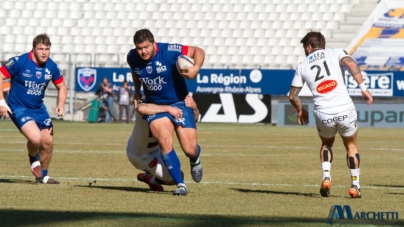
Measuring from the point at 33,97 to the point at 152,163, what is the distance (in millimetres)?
2084

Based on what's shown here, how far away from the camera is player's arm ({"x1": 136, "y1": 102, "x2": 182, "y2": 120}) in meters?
10.1

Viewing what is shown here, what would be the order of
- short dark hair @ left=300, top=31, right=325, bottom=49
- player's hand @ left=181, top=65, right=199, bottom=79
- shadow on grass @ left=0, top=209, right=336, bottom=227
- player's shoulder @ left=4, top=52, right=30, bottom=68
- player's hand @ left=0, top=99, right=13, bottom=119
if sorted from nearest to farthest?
shadow on grass @ left=0, top=209, right=336, bottom=227
player's hand @ left=181, top=65, right=199, bottom=79
short dark hair @ left=300, top=31, right=325, bottom=49
player's hand @ left=0, top=99, right=13, bottom=119
player's shoulder @ left=4, top=52, right=30, bottom=68

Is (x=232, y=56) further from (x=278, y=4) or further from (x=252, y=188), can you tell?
(x=252, y=188)

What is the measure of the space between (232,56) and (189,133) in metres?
28.8

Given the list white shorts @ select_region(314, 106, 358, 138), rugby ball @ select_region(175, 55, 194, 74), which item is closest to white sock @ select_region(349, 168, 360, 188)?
white shorts @ select_region(314, 106, 358, 138)

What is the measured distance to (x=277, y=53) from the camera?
38750mm

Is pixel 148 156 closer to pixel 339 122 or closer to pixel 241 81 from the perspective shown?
pixel 339 122

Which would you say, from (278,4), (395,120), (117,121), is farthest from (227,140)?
(278,4)

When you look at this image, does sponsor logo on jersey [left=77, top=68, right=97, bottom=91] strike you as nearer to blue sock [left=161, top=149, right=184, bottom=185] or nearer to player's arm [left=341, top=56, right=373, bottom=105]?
blue sock [left=161, top=149, right=184, bottom=185]

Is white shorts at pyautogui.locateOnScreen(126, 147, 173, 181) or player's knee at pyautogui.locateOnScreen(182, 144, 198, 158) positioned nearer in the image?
player's knee at pyautogui.locateOnScreen(182, 144, 198, 158)

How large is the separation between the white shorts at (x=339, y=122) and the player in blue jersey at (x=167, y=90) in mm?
1476

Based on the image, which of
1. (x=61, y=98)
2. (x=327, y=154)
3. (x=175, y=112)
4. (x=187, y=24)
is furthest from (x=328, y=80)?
(x=187, y=24)

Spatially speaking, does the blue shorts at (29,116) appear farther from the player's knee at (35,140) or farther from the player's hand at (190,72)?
the player's hand at (190,72)

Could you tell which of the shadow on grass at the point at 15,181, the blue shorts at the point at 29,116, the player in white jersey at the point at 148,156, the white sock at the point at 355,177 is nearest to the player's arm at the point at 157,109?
the player in white jersey at the point at 148,156
